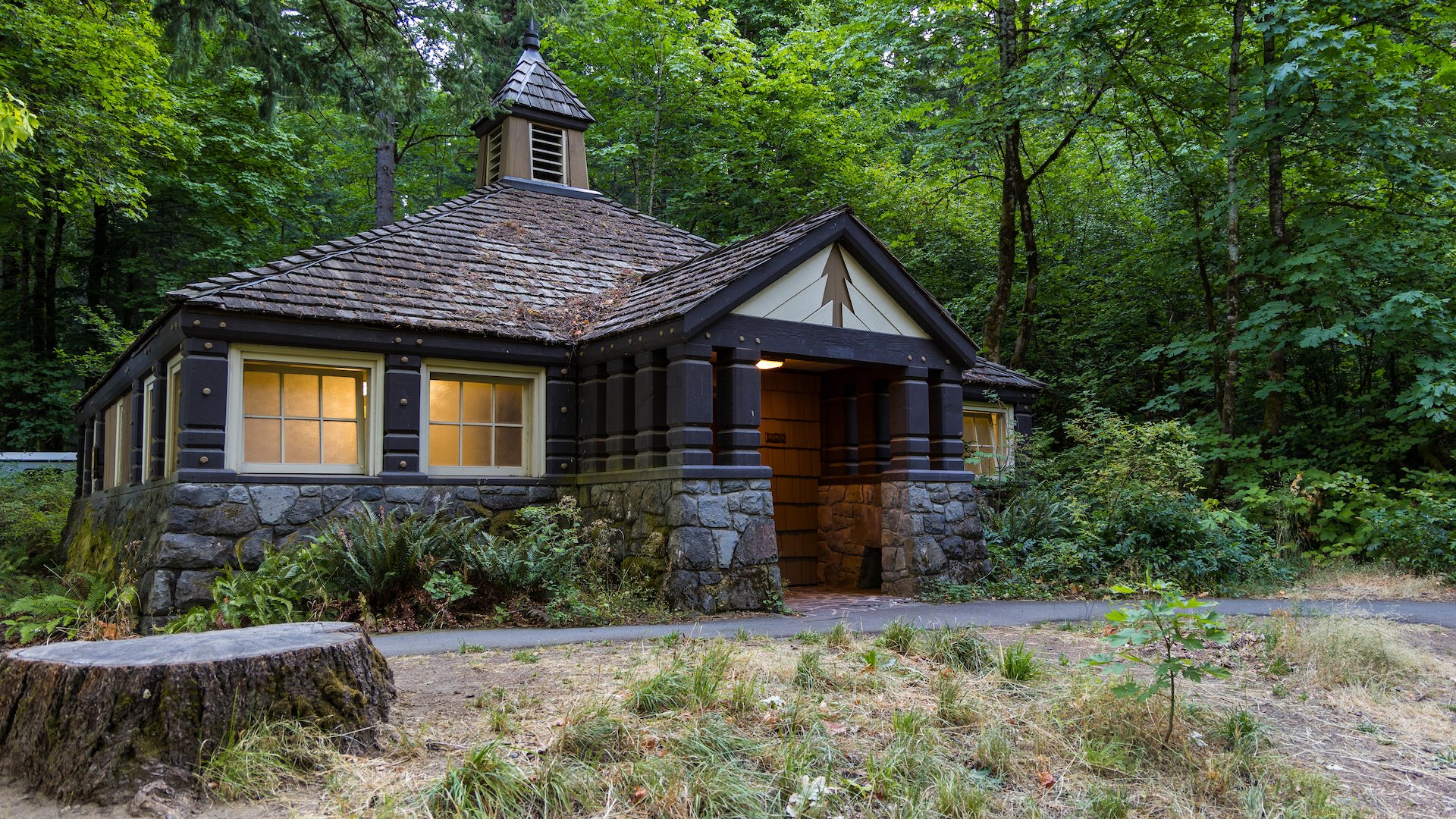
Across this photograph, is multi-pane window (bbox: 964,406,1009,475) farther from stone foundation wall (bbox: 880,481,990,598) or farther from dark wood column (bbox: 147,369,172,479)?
dark wood column (bbox: 147,369,172,479)

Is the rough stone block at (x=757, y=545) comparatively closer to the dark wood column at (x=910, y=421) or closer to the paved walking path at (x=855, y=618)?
the paved walking path at (x=855, y=618)

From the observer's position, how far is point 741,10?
24.2 meters

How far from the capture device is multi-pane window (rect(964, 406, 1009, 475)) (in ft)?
44.5

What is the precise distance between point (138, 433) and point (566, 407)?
4.68 meters

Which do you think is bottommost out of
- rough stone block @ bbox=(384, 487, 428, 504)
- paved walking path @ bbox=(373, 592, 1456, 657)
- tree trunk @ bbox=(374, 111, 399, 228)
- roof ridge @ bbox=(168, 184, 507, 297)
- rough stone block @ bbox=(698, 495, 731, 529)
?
paved walking path @ bbox=(373, 592, 1456, 657)

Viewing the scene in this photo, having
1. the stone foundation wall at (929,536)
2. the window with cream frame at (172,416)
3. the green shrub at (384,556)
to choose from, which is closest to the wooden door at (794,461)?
the stone foundation wall at (929,536)

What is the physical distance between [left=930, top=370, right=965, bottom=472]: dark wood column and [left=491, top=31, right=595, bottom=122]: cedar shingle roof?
775 cm

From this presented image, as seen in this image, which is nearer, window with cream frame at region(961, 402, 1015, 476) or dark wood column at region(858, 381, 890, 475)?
dark wood column at region(858, 381, 890, 475)

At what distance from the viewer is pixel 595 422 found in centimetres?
1031

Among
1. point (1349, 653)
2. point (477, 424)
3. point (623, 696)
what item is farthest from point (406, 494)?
point (1349, 653)

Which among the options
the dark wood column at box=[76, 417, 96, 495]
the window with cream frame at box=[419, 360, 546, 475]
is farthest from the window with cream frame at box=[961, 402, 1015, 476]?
the dark wood column at box=[76, 417, 96, 495]

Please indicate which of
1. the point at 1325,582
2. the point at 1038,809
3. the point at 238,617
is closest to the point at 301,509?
the point at 238,617

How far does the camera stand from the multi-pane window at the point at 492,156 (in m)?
14.9

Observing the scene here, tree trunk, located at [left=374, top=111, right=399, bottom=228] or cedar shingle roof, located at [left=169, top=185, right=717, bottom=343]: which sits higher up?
tree trunk, located at [left=374, top=111, right=399, bottom=228]
